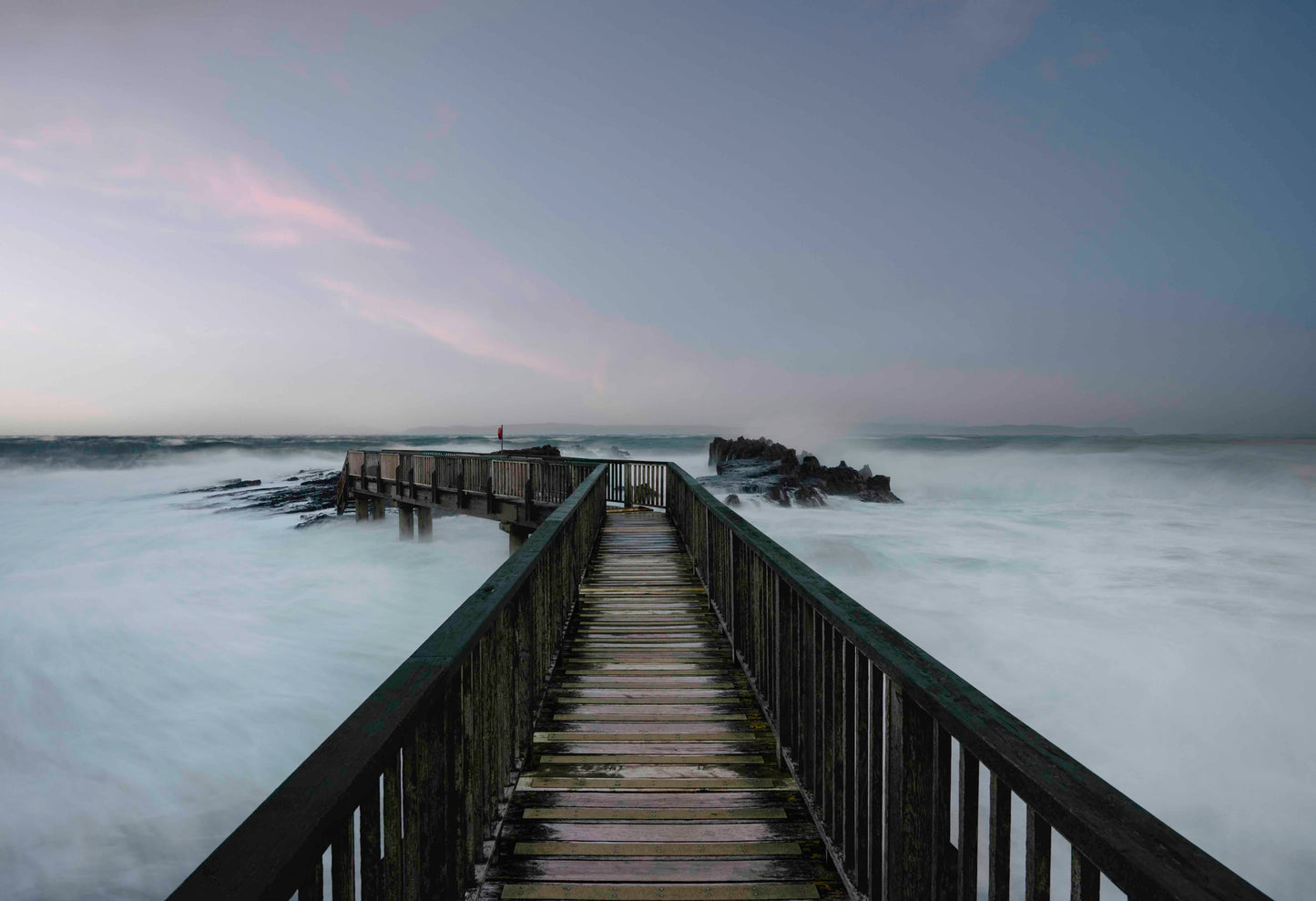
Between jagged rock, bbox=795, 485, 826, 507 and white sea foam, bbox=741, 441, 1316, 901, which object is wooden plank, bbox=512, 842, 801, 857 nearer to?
white sea foam, bbox=741, 441, 1316, 901

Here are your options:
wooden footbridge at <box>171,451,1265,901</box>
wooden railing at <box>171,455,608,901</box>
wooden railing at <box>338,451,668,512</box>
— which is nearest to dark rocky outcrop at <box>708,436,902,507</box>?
wooden railing at <box>338,451,668,512</box>

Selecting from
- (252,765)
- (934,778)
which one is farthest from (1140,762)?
(252,765)

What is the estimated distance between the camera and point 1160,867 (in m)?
0.96

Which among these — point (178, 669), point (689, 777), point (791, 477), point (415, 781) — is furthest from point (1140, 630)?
point (178, 669)

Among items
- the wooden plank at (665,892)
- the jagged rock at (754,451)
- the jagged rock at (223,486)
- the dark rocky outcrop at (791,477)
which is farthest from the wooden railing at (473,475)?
the jagged rock at (223,486)

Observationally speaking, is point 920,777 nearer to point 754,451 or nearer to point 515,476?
point 515,476

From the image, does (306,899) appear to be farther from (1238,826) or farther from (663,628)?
(1238,826)

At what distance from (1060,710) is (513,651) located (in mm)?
14680

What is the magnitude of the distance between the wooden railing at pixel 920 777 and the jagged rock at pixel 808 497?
1102 inches

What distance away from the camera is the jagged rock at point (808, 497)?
3089cm

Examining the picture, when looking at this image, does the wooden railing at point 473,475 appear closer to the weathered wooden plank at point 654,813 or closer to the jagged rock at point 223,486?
the weathered wooden plank at point 654,813

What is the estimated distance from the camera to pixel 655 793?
3.25 metres

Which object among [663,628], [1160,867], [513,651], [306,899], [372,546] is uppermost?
[1160,867]

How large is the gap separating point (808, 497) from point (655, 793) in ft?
95.6
